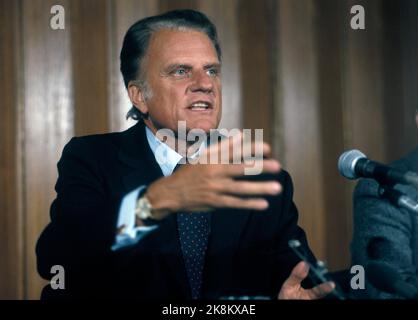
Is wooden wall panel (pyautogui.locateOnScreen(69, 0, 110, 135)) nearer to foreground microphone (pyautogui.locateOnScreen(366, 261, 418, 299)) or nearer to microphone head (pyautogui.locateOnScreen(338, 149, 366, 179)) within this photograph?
microphone head (pyautogui.locateOnScreen(338, 149, 366, 179))

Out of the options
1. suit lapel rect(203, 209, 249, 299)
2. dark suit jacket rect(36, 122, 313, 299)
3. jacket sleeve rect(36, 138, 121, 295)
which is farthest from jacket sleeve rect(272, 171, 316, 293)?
jacket sleeve rect(36, 138, 121, 295)

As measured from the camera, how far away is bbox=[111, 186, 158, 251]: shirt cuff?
3.41ft

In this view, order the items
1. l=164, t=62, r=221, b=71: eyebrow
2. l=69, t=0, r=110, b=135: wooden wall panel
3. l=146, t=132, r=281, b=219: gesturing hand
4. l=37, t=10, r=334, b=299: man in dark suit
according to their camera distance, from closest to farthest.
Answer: l=146, t=132, r=281, b=219: gesturing hand, l=37, t=10, r=334, b=299: man in dark suit, l=164, t=62, r=221, b=71: eyebrow, l=69, t=0, r=110, b=135: wooden wall panel

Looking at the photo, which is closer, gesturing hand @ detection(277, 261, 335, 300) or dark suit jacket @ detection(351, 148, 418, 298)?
gesturing hand @ detection(277, 261, 335, 300)

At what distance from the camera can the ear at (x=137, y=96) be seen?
1590mm

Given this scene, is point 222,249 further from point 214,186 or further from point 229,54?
point 229,54

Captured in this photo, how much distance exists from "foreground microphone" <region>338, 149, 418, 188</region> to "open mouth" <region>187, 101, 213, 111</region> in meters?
0.52

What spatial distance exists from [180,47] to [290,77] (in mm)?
434

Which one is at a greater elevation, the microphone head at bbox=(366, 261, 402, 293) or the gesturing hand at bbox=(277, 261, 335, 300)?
the microphone head at bbox=(366, 261, 402, 293)

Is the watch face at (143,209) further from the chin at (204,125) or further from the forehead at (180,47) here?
the forehead at (180,47)

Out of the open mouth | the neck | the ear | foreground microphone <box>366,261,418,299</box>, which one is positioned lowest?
foreground microphone <box>366,261,418,299</box>

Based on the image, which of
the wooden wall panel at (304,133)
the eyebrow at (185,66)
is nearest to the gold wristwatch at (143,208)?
the eyebrow at (185,66)
